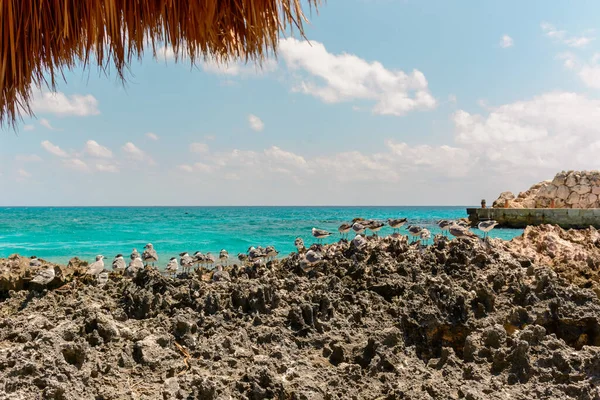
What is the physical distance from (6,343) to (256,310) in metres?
1.52

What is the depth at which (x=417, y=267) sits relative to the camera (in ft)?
12.7

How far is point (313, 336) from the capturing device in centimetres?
277

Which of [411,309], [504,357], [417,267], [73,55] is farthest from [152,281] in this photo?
[504,357]

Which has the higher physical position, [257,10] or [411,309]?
[257,10]

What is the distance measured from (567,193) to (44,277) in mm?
30151

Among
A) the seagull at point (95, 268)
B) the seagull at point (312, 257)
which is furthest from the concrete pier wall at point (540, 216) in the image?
the seagull at point (95, 268)

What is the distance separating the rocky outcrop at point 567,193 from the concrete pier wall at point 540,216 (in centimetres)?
231

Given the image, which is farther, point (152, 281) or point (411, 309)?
point (152, 281)

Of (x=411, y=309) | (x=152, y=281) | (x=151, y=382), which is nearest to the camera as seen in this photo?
(x=151, y=382)

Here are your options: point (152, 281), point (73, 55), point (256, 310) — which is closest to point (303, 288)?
point (256, 310)

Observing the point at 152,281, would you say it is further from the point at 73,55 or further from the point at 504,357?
the point at 504,357

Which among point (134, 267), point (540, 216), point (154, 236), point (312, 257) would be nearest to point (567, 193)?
point (540, 216)

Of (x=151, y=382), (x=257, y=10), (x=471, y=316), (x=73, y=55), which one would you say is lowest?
(x=151, y=382)

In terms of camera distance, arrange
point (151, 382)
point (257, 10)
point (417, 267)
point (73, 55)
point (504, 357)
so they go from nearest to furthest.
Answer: point (151, 382) < point (504, 357) < point (257, 10) < point (73, 55) < point (417, 267)
